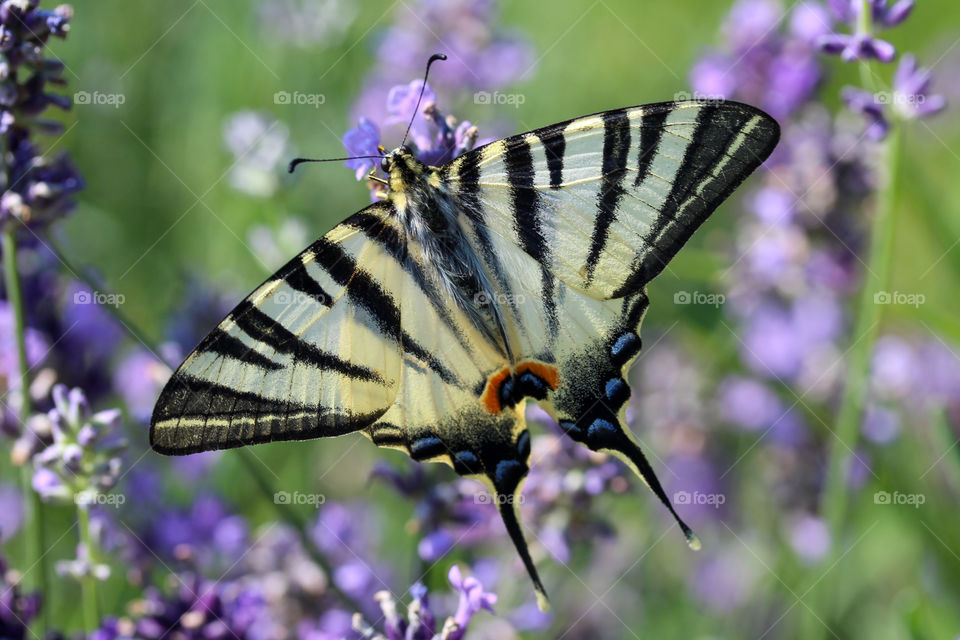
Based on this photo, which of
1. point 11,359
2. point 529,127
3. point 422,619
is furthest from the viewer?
point 529,127

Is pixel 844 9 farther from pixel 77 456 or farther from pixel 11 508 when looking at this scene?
pixel 11 508

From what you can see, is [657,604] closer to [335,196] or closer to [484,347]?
[484,347]

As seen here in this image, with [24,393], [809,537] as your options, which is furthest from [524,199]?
[809,537]

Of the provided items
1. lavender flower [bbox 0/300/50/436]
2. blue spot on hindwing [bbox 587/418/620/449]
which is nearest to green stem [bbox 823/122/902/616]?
blue spot on hindwing [bbox 587/418/620/449]

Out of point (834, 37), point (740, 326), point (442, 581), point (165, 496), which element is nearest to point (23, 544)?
point (165, 496)

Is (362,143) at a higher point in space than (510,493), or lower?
higher

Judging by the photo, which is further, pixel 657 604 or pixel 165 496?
pixel 657 604
